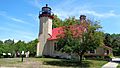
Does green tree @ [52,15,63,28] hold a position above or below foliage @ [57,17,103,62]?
above

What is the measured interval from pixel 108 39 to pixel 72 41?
43.6m

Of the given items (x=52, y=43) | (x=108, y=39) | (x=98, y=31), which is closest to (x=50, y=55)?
(x=52, y=43)

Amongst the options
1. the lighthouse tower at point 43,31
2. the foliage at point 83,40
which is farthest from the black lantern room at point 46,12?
the foliage at point 83,40

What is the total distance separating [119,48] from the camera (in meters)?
69.9

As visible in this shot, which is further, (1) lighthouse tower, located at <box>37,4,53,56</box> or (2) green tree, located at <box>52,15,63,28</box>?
(2) green tree, located at <box>52,15,63,28</box>

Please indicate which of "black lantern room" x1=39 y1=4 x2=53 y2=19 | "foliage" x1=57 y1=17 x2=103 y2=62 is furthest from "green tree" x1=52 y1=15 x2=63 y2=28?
"foliage" x1=57 y1=17 x2=103 y2=62

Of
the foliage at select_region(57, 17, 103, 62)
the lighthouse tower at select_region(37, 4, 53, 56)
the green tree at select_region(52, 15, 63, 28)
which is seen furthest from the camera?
the green tree at select_region(52, 15, 63, 28)

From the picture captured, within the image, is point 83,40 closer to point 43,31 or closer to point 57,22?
point 43,31

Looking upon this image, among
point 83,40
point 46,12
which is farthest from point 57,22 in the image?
point 83,40

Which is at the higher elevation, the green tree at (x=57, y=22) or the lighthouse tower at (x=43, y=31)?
the green tree at (x=57, y=22)

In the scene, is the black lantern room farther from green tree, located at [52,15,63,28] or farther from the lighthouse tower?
green tree, located at [52,15,63,28]

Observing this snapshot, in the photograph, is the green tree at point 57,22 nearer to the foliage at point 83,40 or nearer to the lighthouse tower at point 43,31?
the lighthouse tower at point 43,31

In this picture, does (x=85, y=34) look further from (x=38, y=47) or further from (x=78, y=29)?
(x=38, y=47)

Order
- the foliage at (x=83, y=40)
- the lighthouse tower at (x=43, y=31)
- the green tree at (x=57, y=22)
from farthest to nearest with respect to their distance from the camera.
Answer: the green tree at (x=57, y=22)
the lighthouse tower at (x=43, y=31)
the foliage at (x=83, y=40)
